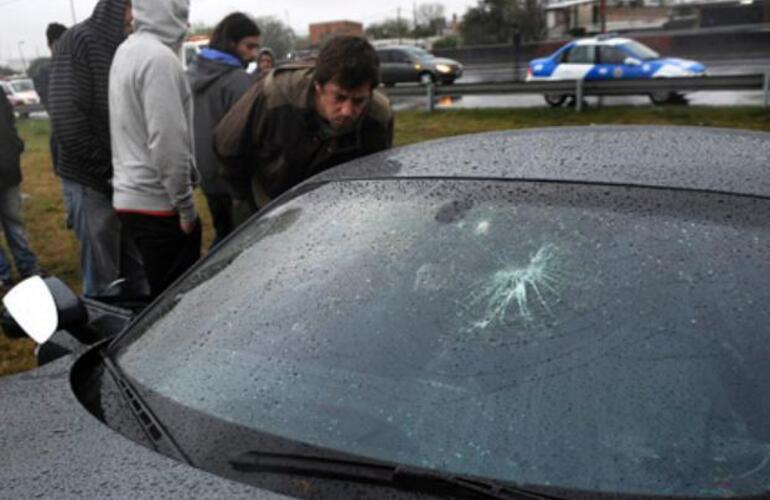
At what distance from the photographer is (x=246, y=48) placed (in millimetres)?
4695

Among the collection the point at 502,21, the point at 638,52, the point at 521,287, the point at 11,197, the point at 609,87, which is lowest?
the point at 609,87

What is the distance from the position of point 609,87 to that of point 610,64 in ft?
11.7

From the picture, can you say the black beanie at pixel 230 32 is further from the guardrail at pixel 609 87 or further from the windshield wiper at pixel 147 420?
the guardrail at pixel 609 87

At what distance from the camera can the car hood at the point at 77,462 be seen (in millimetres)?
1445

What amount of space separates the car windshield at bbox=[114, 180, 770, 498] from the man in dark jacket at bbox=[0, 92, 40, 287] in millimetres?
4137

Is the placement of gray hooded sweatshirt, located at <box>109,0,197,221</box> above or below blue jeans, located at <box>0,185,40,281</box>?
above

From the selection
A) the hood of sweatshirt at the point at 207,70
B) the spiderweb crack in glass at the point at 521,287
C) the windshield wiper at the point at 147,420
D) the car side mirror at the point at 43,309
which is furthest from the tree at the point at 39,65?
the spiderweb crack in glass at the point at 521,287

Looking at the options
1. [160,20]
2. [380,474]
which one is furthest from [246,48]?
[380,474]

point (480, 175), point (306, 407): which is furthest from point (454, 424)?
point (480, 175)

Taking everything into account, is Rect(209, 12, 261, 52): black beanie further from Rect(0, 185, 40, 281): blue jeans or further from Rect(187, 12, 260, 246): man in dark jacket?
Rect(0, 185, 40, 281): blue jeans

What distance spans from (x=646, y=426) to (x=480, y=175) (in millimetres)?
788

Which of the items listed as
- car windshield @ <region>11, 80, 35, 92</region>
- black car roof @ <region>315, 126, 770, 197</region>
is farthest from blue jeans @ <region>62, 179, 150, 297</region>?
car windshield @ <region>11, 80, 35, 92</region>

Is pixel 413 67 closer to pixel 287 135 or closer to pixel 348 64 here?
pixel 287 135

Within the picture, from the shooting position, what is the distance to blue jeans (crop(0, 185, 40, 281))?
232 inches
